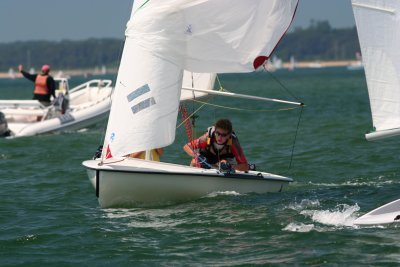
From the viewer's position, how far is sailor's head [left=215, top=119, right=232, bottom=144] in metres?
12.2

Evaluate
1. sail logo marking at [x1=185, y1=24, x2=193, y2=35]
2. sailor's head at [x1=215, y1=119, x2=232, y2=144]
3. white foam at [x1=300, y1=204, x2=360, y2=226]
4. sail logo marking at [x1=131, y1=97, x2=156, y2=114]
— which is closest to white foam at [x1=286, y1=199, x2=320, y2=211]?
white foam at [x1=300, y1=204, x2=360, y2=226]

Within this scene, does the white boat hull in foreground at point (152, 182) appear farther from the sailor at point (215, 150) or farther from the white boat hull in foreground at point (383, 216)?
the white boat hull in foreground at point (383, 216)

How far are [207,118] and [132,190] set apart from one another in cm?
1966

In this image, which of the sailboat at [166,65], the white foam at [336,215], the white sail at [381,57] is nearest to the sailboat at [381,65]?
the white sail at [381,57]

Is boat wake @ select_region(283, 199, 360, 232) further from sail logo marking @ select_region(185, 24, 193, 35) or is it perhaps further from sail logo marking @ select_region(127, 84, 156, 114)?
sail logo marking @ select_region(185, 24, 193, 35)

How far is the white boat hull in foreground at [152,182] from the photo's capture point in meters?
11.7

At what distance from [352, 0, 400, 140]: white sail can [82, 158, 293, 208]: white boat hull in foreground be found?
227cm

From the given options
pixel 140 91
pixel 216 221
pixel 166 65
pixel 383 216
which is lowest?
pixel 216 221

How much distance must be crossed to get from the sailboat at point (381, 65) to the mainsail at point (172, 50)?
167 centimetres

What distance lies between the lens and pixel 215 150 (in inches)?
494

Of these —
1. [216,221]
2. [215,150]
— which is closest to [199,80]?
[215,150]

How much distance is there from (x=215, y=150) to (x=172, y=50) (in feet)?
4.81

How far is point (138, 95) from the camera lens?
11.8m

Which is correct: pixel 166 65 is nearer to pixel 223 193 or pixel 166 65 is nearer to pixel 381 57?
pixel 223 193
